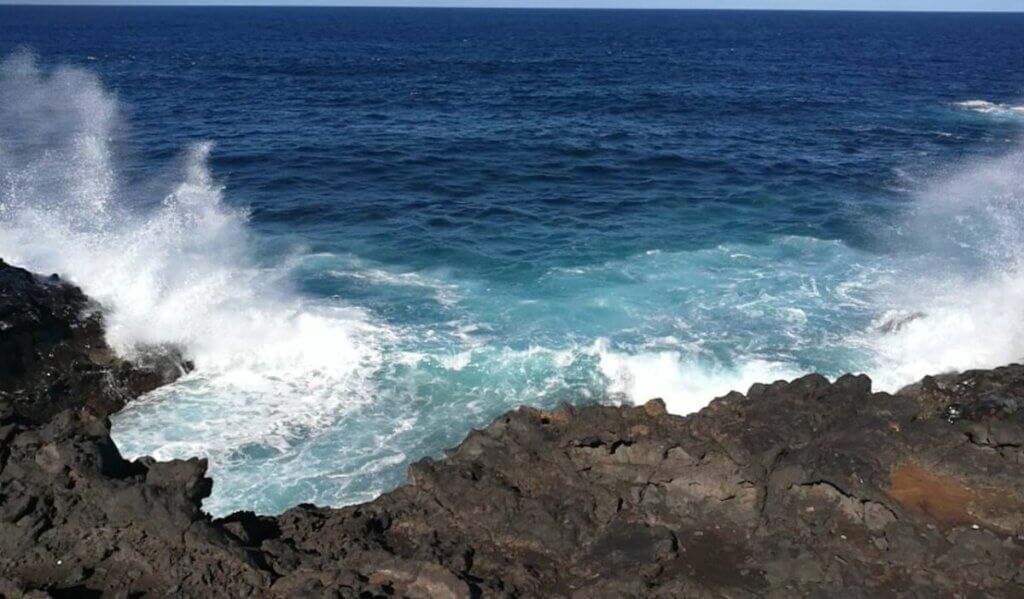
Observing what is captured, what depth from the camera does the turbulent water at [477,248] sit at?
70.8 feet

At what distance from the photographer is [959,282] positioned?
93.0 ft

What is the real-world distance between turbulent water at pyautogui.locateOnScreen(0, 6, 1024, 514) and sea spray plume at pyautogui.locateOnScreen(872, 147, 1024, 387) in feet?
0.37

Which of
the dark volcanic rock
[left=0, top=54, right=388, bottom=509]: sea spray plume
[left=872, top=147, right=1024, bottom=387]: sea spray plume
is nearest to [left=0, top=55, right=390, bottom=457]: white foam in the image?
[left=0, top=54, right=388, bottom=509]: sea spray plume

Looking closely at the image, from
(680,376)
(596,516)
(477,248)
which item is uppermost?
(596,516)

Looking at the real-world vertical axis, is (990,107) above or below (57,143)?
below

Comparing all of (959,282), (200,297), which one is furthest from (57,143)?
(959,282)

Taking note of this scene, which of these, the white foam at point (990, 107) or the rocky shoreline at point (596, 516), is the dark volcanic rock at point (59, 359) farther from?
the white foam at point (990, 107)

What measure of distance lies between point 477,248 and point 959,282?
16724 millimetres

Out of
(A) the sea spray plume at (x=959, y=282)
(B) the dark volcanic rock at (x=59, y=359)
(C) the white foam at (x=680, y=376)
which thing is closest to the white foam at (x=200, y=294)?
(B) the dark volcanic rock at (x=59, y=359)

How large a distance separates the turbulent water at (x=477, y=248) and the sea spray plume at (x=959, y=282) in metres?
0.11

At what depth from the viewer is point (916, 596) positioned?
11594mm

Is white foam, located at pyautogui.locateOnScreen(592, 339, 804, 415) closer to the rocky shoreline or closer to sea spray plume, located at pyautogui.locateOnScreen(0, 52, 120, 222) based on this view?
the rocky shoreline

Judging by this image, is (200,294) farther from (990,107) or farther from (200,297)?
(990,107)

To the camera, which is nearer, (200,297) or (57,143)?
(200,297)
